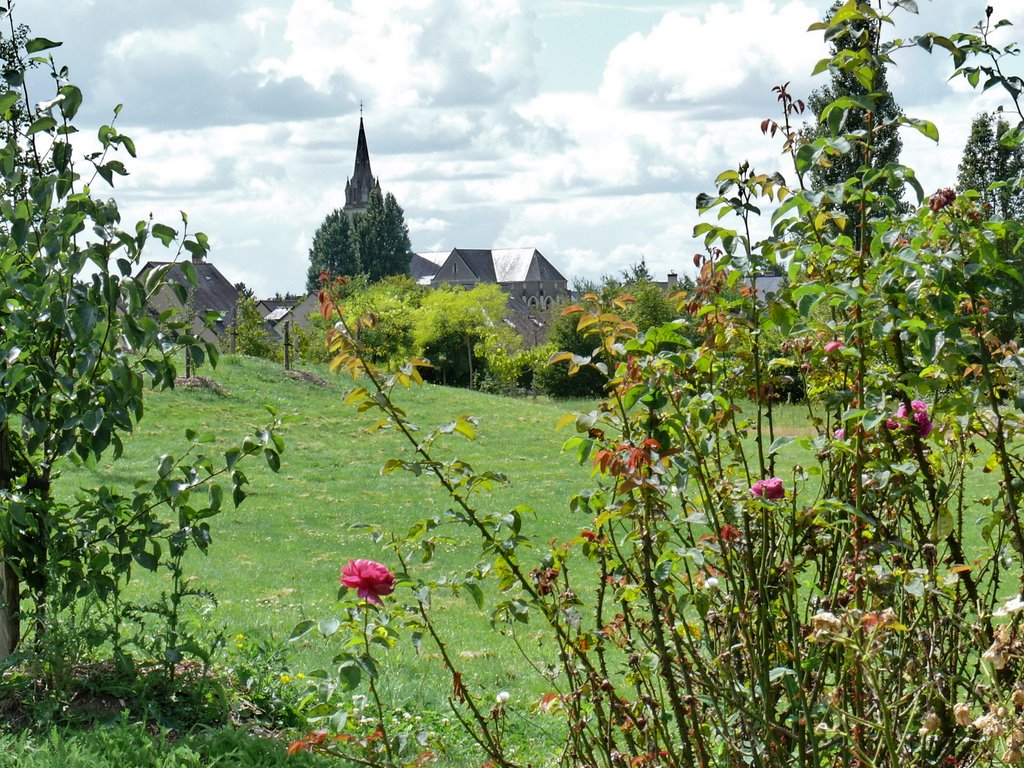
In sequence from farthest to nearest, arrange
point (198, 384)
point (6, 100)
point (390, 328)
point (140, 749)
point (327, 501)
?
point (390, 328)
point (198, 384)
point (327, 501)
point (6, 100)
point (140, 749)

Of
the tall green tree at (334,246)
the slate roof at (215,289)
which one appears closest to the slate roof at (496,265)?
the tall green tree at (334,246)

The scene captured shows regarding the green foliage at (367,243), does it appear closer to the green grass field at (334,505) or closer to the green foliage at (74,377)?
the green grass field at (334,505)

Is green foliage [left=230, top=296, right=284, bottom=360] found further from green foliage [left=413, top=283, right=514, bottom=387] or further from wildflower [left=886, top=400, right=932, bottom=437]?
wildflower [left=886, top=400, right=932, bottom=437]

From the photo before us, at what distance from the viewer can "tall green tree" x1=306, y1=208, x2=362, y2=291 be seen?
84.8 metres

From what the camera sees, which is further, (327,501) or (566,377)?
(566,377)

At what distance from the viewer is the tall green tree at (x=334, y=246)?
84750 millimetres

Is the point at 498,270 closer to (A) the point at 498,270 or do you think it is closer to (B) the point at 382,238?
(A) the point at 498,270

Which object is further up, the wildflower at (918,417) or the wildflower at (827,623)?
the wildflower at (918,417)

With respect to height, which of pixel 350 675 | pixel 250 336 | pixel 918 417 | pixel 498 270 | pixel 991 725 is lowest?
pixel 350 675

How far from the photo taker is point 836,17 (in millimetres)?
2539

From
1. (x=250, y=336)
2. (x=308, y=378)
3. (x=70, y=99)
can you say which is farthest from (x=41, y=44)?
(x=250, y=336)

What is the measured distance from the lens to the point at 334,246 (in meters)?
86.1

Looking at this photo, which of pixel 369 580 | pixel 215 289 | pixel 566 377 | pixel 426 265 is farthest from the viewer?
pixel 426 265

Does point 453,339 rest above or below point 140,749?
above
